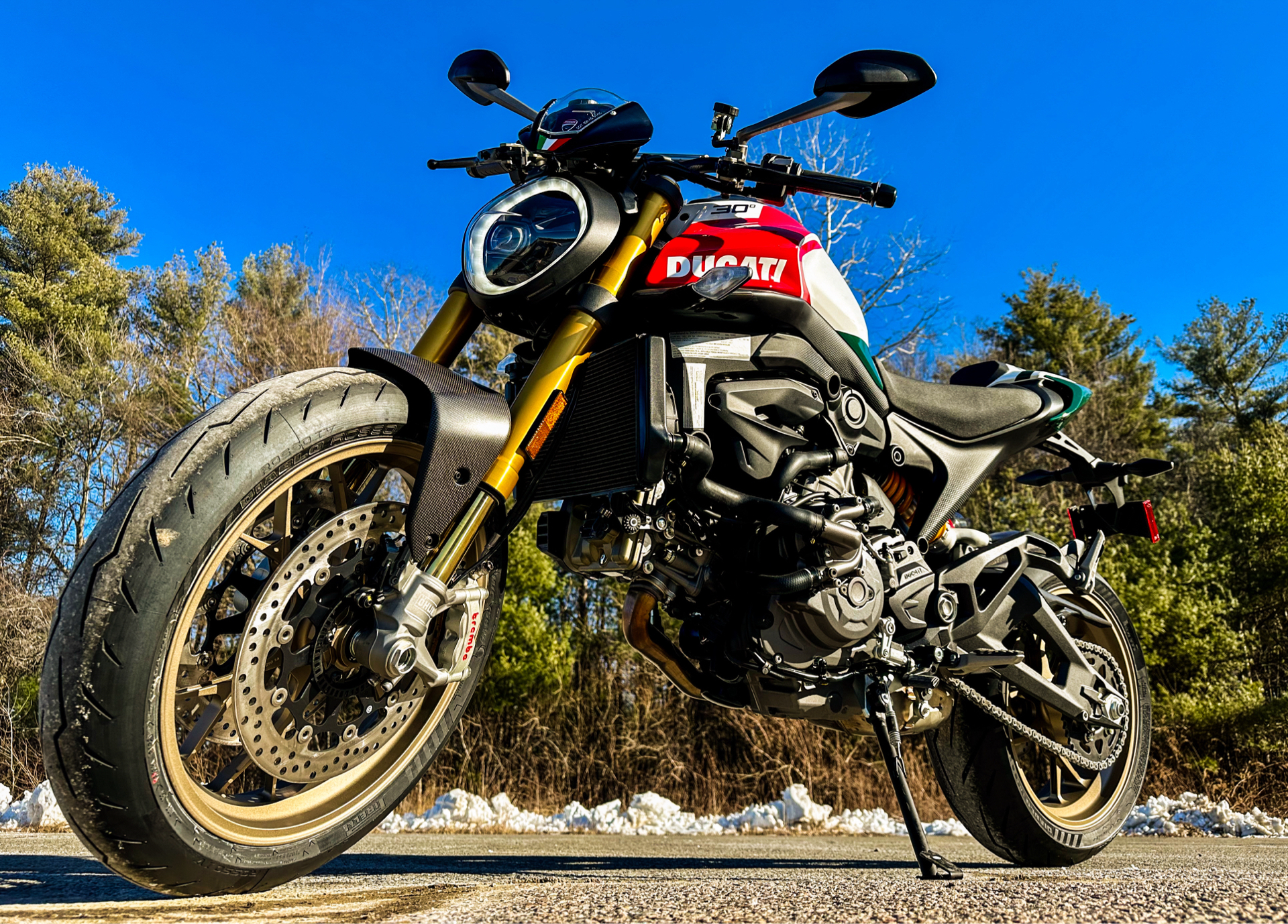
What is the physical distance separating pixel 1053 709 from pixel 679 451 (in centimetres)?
202

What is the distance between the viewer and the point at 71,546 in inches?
763

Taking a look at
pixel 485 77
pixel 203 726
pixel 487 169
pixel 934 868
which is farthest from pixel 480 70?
pixel 934 868

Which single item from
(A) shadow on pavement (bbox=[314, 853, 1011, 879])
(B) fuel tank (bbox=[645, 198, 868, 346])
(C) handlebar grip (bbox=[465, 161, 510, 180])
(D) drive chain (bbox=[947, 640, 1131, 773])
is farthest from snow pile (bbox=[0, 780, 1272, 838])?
(B) fuel tank (bbox=[645, 198, 868, 346])

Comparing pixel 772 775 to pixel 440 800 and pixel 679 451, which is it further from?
pixel 679 451

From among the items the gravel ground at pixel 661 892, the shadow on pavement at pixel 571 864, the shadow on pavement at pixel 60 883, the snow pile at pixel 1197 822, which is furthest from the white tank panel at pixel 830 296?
the snow pile at pixel 1197 822

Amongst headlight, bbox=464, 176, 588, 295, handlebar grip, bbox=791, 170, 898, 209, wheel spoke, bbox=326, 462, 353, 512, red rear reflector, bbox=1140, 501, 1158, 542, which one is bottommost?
wheel spoke, bbox=326, 462, 353, 512

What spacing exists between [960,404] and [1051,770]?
5.15ft

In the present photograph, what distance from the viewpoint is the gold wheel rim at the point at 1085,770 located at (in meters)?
3.37

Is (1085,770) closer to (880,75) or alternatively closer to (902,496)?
(902,496)

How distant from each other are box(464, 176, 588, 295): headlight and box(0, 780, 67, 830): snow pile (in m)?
4.56

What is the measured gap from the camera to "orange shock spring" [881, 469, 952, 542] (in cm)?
298

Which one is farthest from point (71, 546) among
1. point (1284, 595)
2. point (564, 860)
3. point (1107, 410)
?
point (1107, 410)

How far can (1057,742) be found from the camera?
10.8ft

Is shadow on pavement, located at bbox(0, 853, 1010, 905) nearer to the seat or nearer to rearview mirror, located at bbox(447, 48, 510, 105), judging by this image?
the seat
